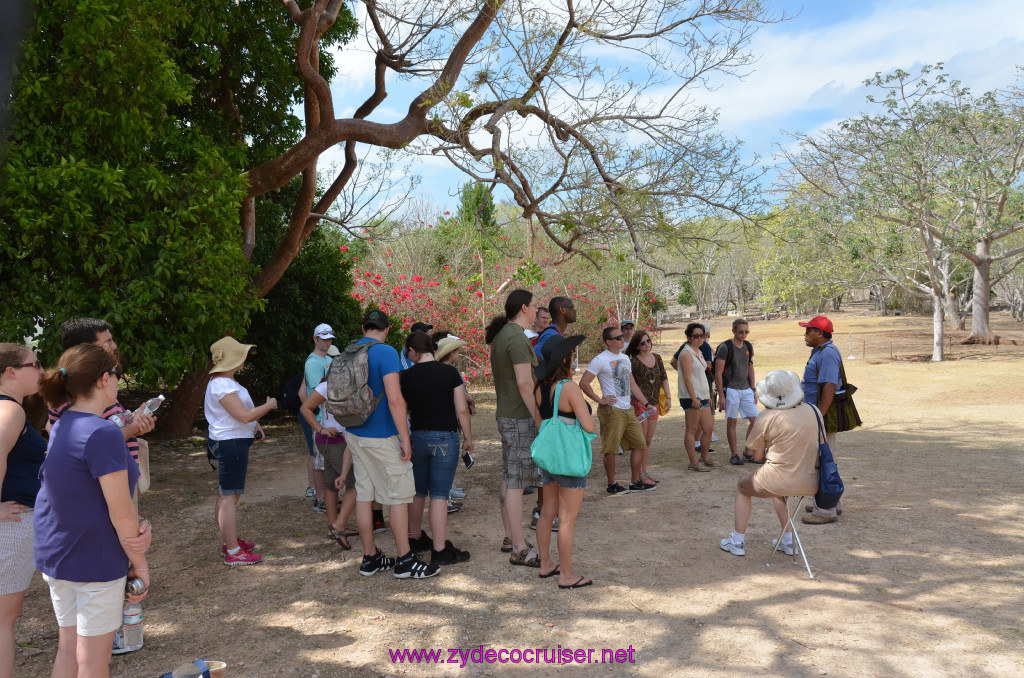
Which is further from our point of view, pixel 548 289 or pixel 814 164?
pixel 814 164

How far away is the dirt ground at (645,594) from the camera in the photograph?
3666mm

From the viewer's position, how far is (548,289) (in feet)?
72.6

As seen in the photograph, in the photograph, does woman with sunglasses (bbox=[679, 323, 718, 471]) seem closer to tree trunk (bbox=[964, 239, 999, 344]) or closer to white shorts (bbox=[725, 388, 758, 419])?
white shorts (bbox=[725, 388, 758, 419])

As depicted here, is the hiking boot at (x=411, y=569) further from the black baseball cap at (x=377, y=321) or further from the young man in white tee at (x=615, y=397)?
the young man in white tee at (x=615, y=397)

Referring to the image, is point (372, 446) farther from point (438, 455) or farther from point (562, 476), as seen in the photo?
point (562, 476)

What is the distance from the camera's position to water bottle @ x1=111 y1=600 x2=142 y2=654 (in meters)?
3.81

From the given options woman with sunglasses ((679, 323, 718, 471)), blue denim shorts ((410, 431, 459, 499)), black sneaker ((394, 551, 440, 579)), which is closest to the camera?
black sneaker ((394, 551, 440, 579))

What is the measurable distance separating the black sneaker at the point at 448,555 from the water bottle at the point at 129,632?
191 centimetres

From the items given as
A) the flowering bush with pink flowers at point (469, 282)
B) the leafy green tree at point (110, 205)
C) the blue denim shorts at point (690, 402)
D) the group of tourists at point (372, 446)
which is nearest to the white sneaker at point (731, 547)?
the group of tourists at point (372, 446)

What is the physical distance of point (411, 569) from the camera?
4832mm

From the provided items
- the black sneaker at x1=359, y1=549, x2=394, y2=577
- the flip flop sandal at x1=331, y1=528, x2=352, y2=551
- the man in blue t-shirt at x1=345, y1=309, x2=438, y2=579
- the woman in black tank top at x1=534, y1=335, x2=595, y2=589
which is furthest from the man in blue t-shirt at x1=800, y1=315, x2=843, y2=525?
the flip flop sandal at x1=331, y1=528, x2=352, y2=551

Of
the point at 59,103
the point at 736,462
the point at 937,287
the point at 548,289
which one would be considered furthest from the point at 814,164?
the point at 59,103

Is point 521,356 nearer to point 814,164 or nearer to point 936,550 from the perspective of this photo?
point 936,550

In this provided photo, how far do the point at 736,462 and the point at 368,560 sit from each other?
491cm
